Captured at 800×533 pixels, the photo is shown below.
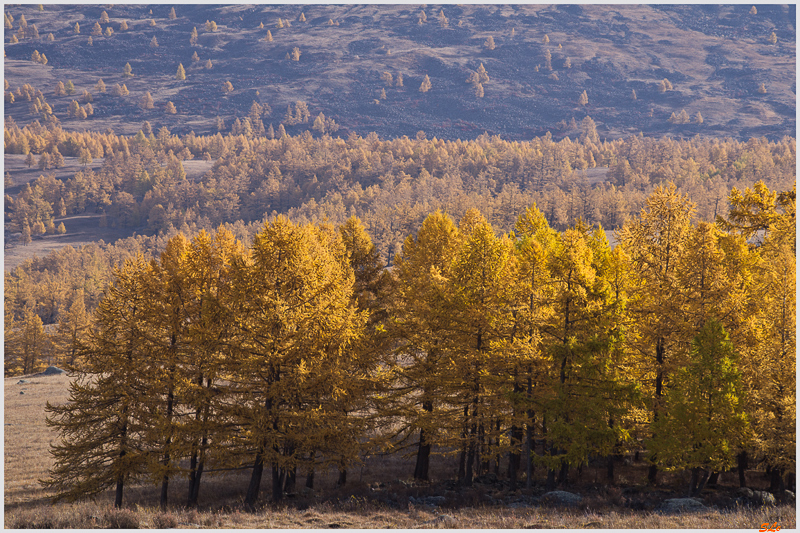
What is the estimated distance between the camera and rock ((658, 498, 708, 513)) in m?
19.7

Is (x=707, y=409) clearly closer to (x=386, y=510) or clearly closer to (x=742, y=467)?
(x=742, y=467)

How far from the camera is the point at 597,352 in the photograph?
69.9ft

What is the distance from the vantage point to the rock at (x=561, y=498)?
21.3m

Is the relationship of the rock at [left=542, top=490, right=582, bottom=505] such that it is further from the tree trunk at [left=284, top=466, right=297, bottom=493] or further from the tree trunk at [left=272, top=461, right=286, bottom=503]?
the tree trunk at [left=284, top=466, right=297, bottom=493]

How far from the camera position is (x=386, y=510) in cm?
2089

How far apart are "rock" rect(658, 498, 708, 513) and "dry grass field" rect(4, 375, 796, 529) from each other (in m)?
0.43

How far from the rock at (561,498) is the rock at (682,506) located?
265cm

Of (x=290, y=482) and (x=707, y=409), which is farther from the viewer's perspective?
(x=290, y=482)

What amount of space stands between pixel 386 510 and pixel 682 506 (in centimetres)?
940

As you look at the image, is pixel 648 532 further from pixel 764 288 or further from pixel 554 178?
pixel 554 178

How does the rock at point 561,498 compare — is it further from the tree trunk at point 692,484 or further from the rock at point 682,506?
the tree trunk at point 692,484

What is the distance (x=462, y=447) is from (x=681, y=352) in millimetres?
8821

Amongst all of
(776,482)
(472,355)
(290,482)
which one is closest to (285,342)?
(472,355)

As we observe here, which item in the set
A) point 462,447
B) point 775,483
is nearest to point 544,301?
point 462,447
